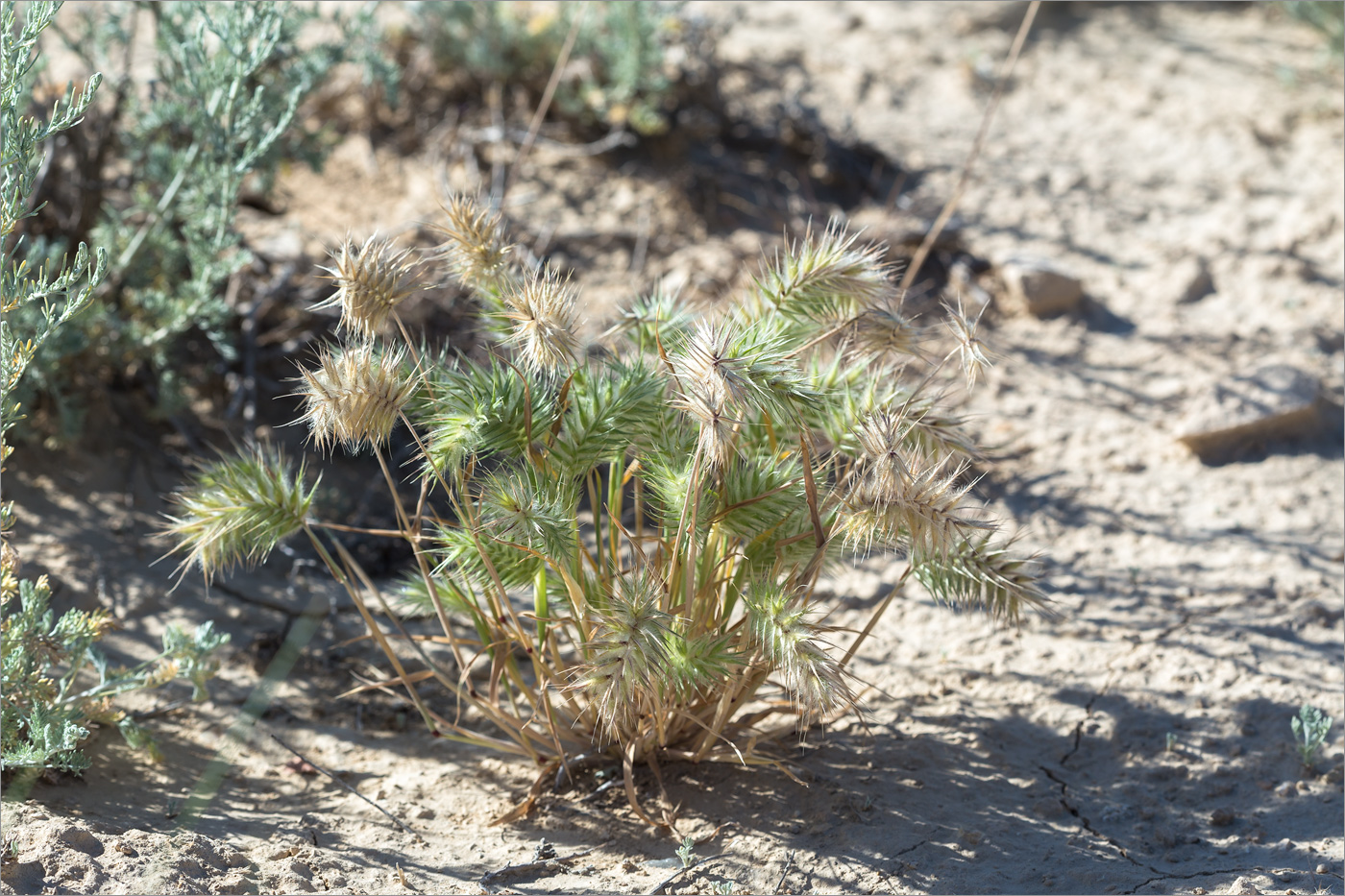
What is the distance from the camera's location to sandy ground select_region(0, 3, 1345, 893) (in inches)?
108

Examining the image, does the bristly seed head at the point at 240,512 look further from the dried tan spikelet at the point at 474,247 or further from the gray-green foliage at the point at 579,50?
the gray-green foliage at the point at 579,50

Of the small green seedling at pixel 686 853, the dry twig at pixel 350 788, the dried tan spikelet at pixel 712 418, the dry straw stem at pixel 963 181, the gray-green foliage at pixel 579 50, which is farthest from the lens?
the gray-green foliage at pixel 579 50

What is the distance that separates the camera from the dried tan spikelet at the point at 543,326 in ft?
7.64

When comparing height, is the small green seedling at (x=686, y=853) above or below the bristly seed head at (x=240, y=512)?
below

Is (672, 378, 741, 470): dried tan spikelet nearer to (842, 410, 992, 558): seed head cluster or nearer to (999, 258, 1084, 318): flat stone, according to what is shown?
(842, 410, 992, 558): seed head cluster

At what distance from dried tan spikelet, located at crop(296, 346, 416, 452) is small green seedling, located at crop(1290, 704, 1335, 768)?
249 centimetres

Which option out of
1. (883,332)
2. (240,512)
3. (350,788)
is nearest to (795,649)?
(883,332)

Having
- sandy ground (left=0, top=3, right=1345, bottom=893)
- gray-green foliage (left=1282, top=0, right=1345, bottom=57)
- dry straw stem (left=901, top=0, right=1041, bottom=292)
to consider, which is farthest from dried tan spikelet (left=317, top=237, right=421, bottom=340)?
gray-green foliage (left=1282, top=0, right=1345, bottom=57)

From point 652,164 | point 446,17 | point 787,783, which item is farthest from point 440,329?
point 787,783

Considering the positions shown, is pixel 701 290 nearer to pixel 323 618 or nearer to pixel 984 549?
pixel 323 618

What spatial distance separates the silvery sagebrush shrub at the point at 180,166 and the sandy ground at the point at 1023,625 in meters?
0.44

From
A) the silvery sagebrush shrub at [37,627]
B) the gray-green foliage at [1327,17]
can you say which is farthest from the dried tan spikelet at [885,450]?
the gray-green foliage at [1327,17]

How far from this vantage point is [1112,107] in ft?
21.9

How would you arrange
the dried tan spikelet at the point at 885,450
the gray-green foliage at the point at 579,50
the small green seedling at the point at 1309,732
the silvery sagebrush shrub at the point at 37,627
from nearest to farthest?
the dried tan spikelet at the point at 885,450
the silvery sagebrush shrub at the point at 37,627
the small green seedling at the point at 1309,732
the gray-green foliage at the point at 579,50
